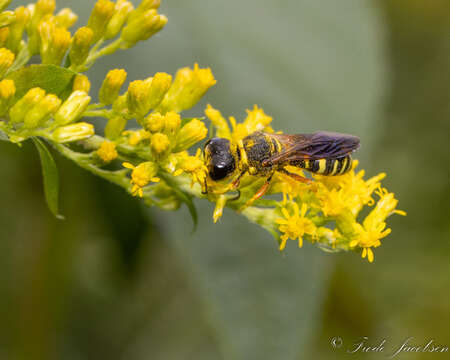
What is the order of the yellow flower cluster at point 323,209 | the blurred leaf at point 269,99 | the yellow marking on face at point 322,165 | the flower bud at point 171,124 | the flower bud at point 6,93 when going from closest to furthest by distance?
the flower bud at point 6,93
the flower bud at point 171,124
the yellow flower cluster at point 323,209
the yellow marking on face at point 322,165
the blurred leaf at point 269,99

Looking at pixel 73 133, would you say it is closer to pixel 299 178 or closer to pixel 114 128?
pixel 114 128

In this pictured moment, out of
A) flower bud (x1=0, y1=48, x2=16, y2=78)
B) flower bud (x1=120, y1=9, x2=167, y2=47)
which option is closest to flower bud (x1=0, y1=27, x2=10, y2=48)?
flower bud (x1=0, y1=48, x2=16, y2=78)

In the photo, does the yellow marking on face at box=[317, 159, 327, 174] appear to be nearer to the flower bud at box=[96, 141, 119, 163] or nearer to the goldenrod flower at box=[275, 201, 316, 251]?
the goldenrod flower at box=[275, 201, 316, 251]

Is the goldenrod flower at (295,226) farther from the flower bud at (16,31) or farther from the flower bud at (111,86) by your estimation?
the flower bud at (16,31)

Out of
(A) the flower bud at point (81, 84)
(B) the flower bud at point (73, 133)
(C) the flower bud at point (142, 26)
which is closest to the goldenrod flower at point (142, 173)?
(B) the flower bud at point (73, 133)

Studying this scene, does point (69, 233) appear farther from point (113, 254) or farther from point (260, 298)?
point (260, 298)

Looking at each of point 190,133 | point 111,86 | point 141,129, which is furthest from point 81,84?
point 190,133
